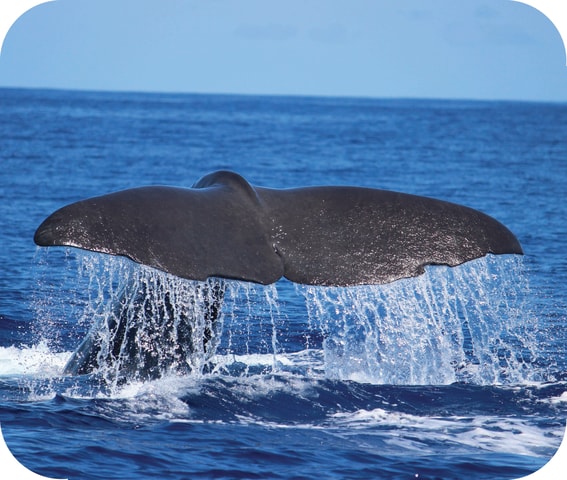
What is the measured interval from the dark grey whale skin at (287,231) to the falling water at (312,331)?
0.36 metres

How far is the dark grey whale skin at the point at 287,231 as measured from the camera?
249 inches

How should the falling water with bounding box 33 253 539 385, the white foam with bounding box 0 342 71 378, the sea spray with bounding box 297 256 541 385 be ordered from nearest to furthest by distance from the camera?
the falling water with bounding box 33 253 539 385
the white foam with bounding box 0 342 71 378
the sea spray with bounding box 297 256 541 385

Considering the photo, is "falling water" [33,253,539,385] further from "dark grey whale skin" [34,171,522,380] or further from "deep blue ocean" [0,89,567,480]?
"dark grey whale skin" [34,171,522,380]

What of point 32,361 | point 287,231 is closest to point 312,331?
point 32,361

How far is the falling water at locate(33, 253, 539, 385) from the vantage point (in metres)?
8.02

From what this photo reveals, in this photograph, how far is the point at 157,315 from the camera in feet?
26.5

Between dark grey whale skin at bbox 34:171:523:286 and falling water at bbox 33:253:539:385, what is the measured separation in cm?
36

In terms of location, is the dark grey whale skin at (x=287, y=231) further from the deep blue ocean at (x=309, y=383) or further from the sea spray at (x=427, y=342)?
the sea spray at (x=427, y=342)

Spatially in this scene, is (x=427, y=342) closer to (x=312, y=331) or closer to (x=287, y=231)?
(x=312, y=331)

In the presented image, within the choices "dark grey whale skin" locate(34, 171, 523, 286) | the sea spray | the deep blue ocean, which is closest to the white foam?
the deep blue ocean

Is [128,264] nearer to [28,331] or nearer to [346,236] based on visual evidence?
[346,236]

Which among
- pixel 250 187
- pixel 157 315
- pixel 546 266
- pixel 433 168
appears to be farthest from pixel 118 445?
pixel 433 168

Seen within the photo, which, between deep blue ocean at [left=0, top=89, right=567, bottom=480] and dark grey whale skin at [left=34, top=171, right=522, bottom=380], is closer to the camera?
dark grey whale skin at [left=34, top=171, right=522, bottom=380]

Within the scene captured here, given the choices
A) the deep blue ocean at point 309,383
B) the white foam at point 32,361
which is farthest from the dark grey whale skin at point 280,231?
the white foam at point 32,361
